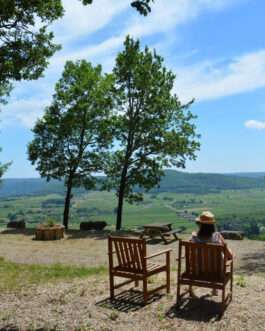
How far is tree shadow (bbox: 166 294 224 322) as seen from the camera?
21.1ft

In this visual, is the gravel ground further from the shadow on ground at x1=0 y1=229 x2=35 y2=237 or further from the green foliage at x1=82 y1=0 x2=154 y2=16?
the shadow on ground at x1=0 y1=229 x2=35 y2=237

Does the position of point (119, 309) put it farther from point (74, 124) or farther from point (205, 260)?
point (74, 124)

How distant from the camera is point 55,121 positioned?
79.6 ft

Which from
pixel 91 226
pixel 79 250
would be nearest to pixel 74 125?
pixel 91 226

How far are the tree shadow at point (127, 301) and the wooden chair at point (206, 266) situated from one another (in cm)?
65

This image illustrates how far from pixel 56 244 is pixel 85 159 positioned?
885 centimetres

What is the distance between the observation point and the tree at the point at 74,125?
24.2m

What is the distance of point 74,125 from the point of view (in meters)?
24.2

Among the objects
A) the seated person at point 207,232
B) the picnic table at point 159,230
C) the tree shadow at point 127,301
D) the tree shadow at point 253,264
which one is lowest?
the tree shadow at point 253,264

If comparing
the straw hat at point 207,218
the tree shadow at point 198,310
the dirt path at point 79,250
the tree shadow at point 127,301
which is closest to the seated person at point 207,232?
the straw hat at point 207,218

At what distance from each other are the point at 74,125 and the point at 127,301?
17762 millimetres

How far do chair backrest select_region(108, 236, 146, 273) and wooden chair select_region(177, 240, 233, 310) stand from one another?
0.75 meters

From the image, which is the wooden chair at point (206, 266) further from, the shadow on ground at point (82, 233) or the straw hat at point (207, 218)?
the shadow on ground at point (82, 233)

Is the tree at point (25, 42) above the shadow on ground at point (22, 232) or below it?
above
